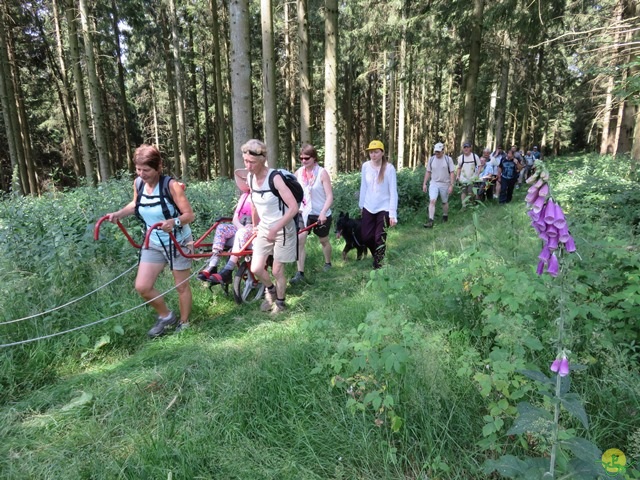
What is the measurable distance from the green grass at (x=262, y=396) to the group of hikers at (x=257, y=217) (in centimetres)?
58

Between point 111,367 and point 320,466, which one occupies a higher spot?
point 320,466

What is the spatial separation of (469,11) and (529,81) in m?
12.1

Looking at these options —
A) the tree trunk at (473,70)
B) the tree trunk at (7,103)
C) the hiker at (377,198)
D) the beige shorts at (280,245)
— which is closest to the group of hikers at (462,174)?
the tree trunk at (473,70)

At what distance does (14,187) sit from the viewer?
5082 mm

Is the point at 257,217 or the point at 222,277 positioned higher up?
Result: the point at 257,217

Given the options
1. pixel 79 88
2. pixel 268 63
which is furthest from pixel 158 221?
pixel 79 88

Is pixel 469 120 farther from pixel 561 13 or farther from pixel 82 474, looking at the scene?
pixel 82 474

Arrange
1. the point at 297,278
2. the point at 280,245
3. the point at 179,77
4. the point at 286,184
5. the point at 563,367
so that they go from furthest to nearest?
1. the point at 179,77
2. the point at 297,278
3. the point at 280,245
4. the point at 286,184
5. the point at 563,367

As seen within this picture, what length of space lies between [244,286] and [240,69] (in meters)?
4.43

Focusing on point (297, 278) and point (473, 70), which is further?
point (473, 70)

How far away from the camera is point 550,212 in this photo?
52.3 inches

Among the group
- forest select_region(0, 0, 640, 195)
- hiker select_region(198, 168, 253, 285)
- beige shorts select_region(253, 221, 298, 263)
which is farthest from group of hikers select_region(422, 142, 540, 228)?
hiker select_region(198, 168, 253, 285)

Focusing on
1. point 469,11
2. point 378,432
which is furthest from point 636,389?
point 469,11

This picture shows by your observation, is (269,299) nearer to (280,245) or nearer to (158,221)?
(280,245)
